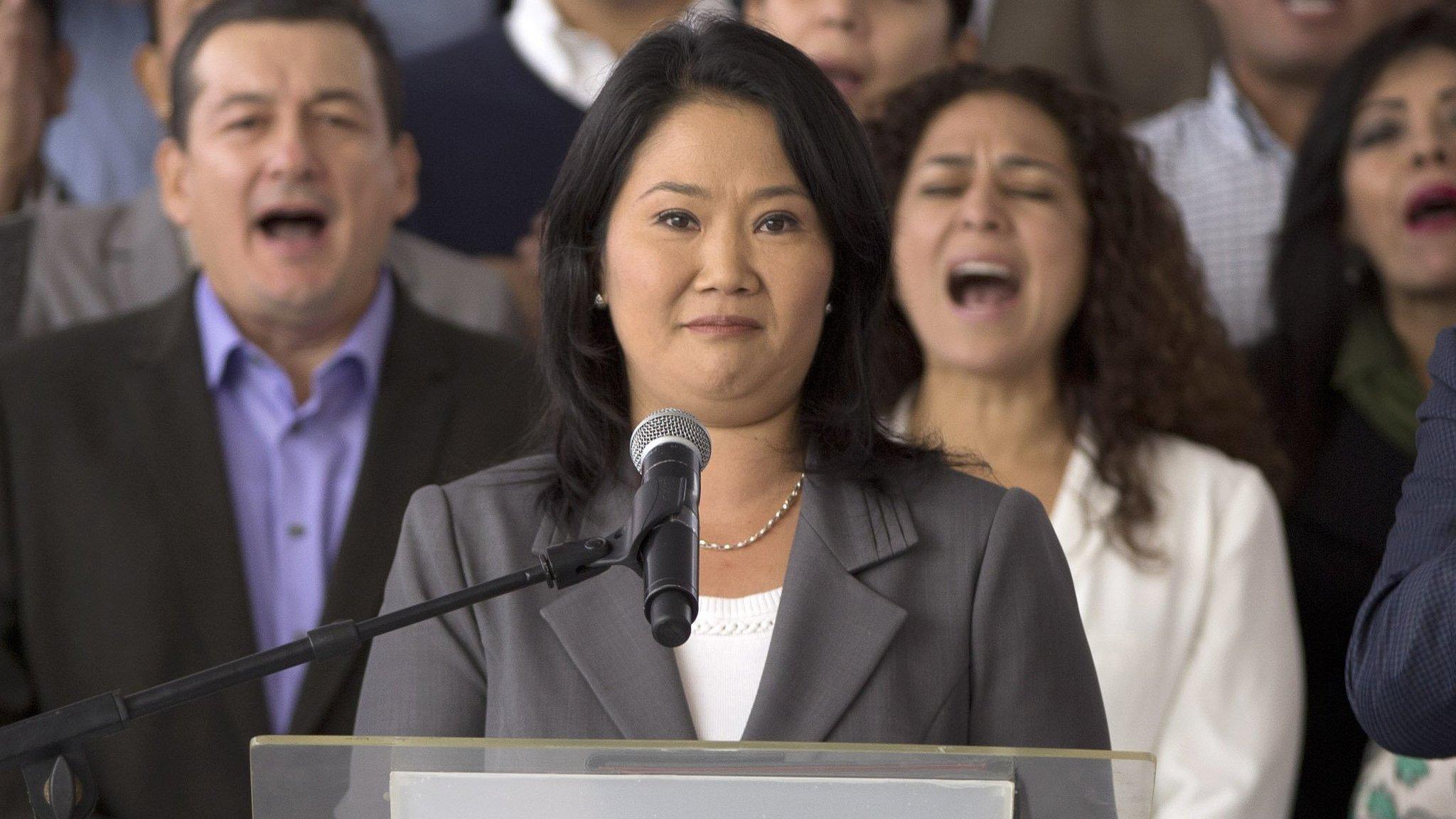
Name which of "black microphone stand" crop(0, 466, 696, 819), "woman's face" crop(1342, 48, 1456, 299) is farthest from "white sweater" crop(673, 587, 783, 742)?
"woman's face" crop(1342, 48, 1456, 299)

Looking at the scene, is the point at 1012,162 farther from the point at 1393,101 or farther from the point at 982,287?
the point at 1393,101

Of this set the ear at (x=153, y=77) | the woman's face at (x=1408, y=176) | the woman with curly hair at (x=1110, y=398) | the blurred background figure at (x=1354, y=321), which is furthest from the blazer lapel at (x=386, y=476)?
the woman's face at (x=1408, y=176)

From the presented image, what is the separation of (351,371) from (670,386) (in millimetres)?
1326

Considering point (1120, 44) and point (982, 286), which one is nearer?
point (982, 286)

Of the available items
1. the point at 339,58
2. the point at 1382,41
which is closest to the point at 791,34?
the point at 339,58

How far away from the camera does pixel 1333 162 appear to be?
345 centimetres

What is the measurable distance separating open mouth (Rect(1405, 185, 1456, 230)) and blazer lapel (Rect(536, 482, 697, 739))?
6.76 ft

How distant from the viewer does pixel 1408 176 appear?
3.31m

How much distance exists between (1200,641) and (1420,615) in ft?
3.37

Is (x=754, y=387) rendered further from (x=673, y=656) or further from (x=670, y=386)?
(x=673, y=656)

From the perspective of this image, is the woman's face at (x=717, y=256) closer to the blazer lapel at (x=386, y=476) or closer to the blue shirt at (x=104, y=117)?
the blazer lapel at (x=386, y=476)

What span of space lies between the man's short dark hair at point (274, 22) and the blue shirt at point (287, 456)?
30 cm

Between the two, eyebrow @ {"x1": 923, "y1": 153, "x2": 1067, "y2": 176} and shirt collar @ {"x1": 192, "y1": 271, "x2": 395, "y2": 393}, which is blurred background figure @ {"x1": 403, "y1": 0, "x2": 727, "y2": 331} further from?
eyebrow @ {"x1": 923, "y1": 153, "x2": 1067, "y2": 176}

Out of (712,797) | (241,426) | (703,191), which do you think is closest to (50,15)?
(241,426)
